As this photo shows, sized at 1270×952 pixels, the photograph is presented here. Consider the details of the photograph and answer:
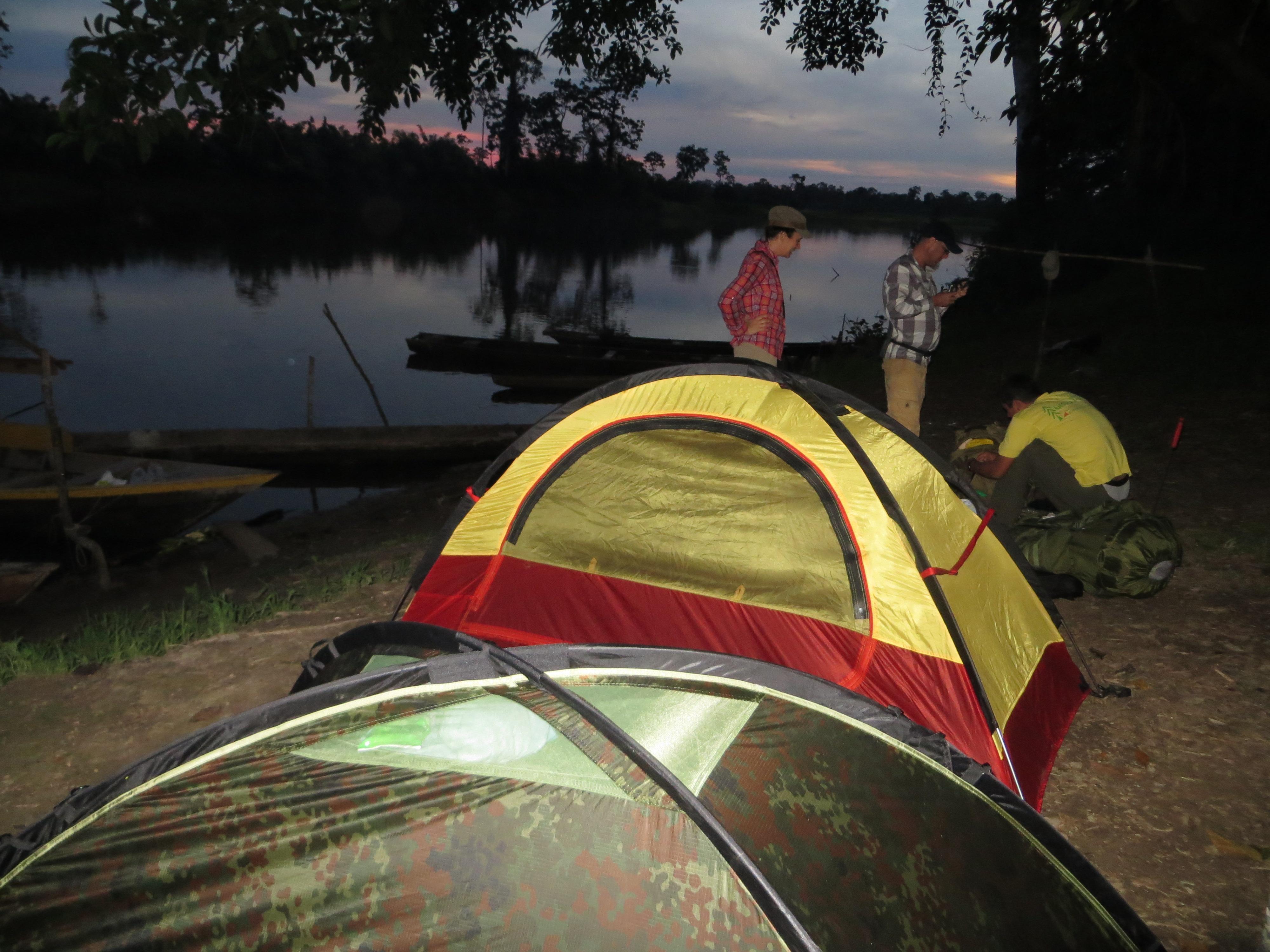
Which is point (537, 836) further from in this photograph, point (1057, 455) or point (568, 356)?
point (568, 356)

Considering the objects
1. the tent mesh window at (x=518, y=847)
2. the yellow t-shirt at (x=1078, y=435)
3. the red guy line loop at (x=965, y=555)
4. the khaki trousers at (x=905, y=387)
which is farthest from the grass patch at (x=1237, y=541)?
the tent mesh window at (x=518, y=847)

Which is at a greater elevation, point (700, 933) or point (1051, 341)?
point (1051, 341)

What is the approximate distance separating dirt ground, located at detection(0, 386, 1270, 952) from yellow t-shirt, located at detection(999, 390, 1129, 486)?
670mm

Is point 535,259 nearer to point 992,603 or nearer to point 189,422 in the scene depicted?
point 189,422

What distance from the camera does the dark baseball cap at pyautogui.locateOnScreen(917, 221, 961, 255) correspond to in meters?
4.92

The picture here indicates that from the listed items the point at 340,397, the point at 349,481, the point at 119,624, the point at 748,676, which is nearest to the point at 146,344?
the point at 340,397

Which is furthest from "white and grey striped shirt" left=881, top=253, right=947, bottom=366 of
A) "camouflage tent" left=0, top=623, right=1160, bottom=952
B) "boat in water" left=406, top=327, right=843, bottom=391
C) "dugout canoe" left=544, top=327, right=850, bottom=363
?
"dugout canoe" left=544, top=327, right=850, bottom=363

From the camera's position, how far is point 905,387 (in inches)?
205

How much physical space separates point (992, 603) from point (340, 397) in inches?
603

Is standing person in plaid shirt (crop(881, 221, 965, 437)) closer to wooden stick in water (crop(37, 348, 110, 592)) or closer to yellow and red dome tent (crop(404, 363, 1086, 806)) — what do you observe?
yellow and red dome tent (crop(404, 363, 1086, 806))

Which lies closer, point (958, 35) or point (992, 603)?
point (992, 603)

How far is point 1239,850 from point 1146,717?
0.77 m

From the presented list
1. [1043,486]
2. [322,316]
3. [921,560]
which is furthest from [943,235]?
[322,316]

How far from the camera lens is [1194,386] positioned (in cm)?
920
